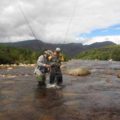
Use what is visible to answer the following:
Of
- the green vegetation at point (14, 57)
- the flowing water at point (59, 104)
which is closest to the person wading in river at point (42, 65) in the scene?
the flowing water at point (59, 104)

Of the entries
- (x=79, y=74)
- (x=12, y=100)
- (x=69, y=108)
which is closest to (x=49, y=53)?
(x=12, y=100)

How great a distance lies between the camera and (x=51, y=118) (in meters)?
11.8

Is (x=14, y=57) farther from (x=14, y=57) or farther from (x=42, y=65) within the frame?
(x=42, y=65)

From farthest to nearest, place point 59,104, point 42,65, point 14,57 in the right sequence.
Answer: point 14,57
point 42,65
point 59,104

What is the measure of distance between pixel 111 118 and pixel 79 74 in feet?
58.6

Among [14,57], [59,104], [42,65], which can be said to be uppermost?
[14,57]

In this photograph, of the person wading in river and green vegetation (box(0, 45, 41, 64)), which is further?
green vegetation (box(0, 45, 41, 64))

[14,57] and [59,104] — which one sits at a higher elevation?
[14,57]

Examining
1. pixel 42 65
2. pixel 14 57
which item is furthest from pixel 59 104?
pixel 14 57

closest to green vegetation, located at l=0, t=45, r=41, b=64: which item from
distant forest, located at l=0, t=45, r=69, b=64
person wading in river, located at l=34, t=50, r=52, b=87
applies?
distant forest, located at l=0, t=45, r=69, b=64

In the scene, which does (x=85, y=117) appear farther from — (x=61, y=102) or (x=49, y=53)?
(x=49, y=53)

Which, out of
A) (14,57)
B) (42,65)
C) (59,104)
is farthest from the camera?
(14,57)

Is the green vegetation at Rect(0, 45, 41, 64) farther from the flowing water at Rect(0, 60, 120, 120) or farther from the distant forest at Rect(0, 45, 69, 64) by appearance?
the flowing water at Rect(0, 60, 120, 120)

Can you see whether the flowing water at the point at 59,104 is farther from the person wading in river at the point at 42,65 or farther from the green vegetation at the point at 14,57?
the green vegetation at the point at 14,57
